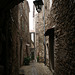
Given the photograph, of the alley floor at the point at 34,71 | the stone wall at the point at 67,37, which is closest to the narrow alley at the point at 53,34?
the stone wall at the point at 67,37

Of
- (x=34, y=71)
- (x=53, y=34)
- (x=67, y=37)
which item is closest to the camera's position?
(x=67, y=37)

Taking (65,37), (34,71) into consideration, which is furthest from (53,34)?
(34,71)

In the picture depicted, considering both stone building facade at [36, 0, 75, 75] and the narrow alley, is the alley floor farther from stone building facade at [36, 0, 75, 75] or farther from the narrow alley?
stone building facade at [36, 0, 75, 75]

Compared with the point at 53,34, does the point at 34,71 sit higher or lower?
lower

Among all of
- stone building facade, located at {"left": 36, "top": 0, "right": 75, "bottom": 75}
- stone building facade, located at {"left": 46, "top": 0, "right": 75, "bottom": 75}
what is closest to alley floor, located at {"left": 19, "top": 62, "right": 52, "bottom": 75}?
stone building facade, located at {"left": 36, "top": 0, "right": 75, "bottom": 75}

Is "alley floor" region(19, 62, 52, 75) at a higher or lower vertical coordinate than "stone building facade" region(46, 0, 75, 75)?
lower

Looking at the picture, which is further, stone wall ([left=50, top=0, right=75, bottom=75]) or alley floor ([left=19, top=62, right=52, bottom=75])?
alley floor ([left=19, top=62, right=52, bottom=75])

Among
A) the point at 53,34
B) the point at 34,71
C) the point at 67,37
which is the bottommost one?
the point at 34,71

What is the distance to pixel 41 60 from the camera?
12.4 metres

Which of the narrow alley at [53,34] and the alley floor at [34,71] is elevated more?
the narrow alley at [53,34]

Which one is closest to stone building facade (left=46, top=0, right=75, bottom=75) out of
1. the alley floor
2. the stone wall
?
the stone wall

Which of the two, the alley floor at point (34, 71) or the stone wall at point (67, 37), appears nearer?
the stone wall at point (67, 37)

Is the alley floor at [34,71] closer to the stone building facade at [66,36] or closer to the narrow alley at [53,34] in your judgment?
the narrow alley at [53,34]

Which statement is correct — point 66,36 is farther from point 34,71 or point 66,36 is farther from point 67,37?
point 34,71
